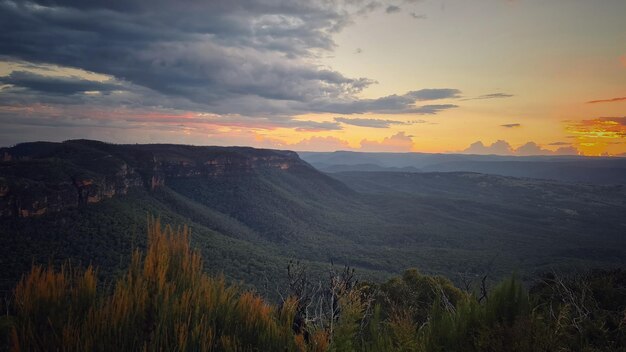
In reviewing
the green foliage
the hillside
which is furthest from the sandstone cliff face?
the green foliage

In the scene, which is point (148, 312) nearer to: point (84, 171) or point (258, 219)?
point (84, 171)

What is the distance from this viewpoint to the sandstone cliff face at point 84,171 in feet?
129

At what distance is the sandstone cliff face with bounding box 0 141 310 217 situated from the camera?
129ft

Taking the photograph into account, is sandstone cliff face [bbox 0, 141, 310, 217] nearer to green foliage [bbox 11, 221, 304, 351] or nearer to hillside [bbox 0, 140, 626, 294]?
hillside [bbox 0, 140, 626, 294]

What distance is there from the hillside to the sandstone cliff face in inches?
6.3

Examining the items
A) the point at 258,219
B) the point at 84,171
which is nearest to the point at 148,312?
the point at 84,171

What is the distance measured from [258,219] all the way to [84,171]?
44.6 metres

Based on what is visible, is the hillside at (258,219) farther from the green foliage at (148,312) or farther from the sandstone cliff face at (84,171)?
the green foliage at (148,312)

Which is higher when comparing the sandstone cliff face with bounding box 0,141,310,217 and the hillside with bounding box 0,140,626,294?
the sandstone cliff face with bounding box 0,141,310,217

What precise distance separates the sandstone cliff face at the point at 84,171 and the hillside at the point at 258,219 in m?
0.16

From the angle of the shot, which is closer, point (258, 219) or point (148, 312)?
point (148, 312)

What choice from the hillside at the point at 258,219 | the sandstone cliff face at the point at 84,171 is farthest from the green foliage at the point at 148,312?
the sandstone cliff face at the point at 84,171

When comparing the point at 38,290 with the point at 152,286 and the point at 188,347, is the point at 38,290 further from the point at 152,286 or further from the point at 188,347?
the point at 188,347

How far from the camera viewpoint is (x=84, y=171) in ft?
163
